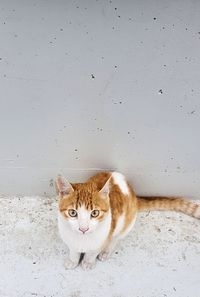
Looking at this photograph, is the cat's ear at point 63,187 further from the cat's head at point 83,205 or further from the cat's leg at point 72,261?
the cat's leg at point 72,261

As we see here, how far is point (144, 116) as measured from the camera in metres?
1.61

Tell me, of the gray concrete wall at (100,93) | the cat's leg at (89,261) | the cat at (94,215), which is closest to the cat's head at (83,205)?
the cat at (94,215)

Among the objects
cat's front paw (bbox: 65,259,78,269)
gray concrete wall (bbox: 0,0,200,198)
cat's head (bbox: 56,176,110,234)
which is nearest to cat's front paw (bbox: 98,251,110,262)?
cat's front paw (bbox: 65,259,78,269)

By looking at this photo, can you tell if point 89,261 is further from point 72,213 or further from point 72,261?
point 72,213

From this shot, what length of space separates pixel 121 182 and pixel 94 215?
308mm

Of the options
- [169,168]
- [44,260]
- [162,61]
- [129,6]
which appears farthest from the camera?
[169,168]

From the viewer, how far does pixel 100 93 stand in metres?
1.55

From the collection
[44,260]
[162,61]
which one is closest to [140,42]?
[162,61]

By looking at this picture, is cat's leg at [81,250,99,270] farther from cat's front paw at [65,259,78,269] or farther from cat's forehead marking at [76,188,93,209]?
cat's forehead marking at [76,188,93,209]

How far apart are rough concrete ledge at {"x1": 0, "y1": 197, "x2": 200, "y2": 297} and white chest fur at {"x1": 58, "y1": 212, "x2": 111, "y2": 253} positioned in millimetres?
144

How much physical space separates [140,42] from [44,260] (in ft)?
2.99

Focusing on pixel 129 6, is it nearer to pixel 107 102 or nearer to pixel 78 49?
pixel 78 49

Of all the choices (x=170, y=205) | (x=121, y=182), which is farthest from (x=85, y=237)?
(x=170, y=205)

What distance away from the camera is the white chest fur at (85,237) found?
1425 mm
